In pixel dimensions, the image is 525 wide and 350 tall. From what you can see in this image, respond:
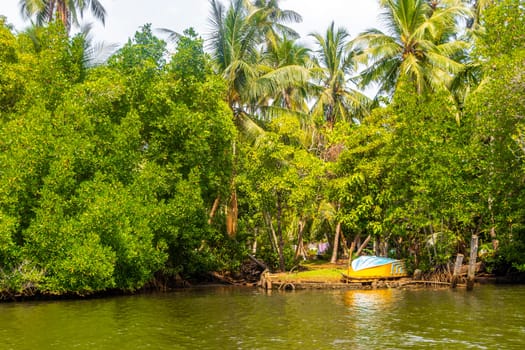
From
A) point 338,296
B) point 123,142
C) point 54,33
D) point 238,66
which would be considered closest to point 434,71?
point 238,66

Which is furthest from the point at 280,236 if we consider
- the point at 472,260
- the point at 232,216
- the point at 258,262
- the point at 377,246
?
the point at 472,260

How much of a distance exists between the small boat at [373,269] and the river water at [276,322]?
98.7 inches

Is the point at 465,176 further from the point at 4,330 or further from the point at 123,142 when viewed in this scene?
the point at 4,330

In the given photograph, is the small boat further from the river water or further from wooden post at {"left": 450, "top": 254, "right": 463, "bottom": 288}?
wooden post at {"left": 450, "top": 254, "right": 463, "bottom": 288}

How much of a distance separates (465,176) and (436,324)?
Answer: 12131mm

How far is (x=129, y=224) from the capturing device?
76.7 ft

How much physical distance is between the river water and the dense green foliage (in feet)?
9.31

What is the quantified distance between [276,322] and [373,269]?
11.6 meters

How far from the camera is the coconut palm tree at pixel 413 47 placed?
3139 cm

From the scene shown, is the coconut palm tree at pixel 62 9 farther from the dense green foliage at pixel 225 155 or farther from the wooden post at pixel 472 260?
the wooden post at pixel 472 260

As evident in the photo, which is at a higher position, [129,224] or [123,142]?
[123,142]

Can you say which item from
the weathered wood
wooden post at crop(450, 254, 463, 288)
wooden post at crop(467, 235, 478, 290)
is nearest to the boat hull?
wooden post at crop(450, 254, 463, 288)

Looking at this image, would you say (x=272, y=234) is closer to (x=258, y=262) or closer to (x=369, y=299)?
(x=258, y=262)

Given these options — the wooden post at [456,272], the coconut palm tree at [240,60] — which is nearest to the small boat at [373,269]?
the wooden post at [456,272]
